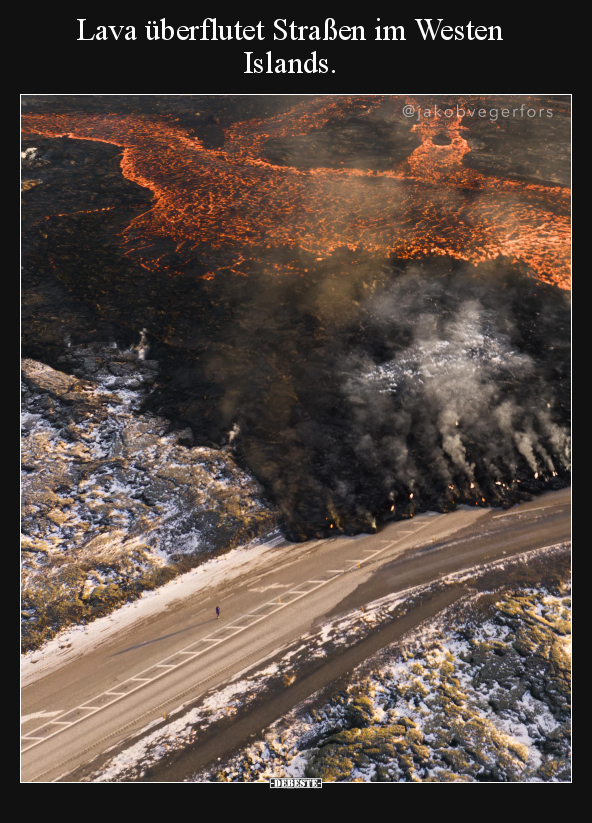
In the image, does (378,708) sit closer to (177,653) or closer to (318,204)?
(177,653)

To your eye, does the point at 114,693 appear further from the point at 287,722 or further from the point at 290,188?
the point at 290,188

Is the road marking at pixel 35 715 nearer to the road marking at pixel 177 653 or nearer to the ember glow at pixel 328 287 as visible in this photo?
the road marking at pixel 177 653

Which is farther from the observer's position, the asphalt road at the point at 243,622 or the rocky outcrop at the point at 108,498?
the rocky outcrop at the point at 108,498

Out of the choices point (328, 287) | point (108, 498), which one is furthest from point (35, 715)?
point (328, 287)

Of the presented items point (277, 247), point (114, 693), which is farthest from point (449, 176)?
point (114, 693)

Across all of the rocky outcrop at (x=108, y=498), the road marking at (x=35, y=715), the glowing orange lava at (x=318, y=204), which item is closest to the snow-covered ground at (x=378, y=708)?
the road marking at (x=35, y=715)

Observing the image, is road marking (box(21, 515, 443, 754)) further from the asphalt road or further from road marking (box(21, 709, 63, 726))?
road marking (box(21, 709, 63, 726))
